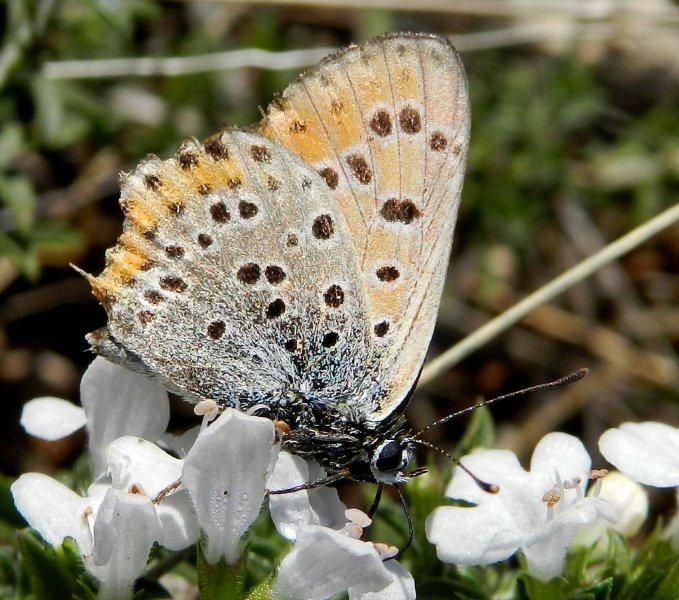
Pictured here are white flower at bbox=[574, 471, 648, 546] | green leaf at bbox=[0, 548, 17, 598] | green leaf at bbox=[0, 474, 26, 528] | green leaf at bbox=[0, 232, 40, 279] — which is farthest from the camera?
green leaf at bbox=[0, 232, 40, 279]

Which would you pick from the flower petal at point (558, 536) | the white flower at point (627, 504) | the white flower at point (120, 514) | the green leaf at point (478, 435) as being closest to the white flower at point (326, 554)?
the white flower at point (120, 514)

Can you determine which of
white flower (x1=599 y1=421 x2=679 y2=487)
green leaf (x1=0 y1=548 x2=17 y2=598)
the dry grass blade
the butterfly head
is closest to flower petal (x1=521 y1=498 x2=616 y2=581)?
white flower (x1=599 y1=421 x2=679 y2=487)

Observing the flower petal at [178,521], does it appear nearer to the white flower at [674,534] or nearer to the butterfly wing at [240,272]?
the butterfly wing at [240,272]

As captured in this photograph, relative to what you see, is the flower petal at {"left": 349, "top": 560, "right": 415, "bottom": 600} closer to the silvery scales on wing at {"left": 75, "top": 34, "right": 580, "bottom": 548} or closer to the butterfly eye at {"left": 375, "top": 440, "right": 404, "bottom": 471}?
the butterfly eye at {"left": 375, "top": 440, "right": 404, "bottom": 471}

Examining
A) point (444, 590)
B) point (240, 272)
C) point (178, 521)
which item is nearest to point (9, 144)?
point (240, 272)

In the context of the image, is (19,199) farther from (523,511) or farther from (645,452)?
(645,452)

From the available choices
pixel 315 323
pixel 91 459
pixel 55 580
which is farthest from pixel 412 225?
pixel 55 580
